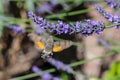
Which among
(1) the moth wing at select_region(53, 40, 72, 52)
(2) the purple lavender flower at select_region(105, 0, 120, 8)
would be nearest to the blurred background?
(1) the moth wing at select_region(53, 40, 72, 52)

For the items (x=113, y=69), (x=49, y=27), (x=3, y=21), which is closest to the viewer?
(x=49, y=27)

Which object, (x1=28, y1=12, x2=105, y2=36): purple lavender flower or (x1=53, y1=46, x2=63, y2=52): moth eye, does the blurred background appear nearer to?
(x1=53, y1=46, x2=63, y2=52): moth eye

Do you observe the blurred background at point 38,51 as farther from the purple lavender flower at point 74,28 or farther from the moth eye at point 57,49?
the purple lavender flower at point 74,28

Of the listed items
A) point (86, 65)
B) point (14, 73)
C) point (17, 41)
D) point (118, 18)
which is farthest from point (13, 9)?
point (118, 18)

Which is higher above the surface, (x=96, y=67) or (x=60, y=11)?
(x=60, y=11)

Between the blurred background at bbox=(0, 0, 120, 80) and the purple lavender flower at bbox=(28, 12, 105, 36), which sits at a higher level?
the purple lavender flower at bbox=(28, 12, 105, 36)

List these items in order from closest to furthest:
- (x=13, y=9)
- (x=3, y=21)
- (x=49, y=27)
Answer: (x=49, y=27), (x=3, y=21), (x=13, y=9)

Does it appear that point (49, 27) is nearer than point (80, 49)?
Yes

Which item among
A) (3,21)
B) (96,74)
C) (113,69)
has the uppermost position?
(3,21)

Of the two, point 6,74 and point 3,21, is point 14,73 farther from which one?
point 3,21

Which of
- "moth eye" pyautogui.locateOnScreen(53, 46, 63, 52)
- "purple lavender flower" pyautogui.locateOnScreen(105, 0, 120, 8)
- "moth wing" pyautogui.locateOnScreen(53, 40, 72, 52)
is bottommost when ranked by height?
"moth eye" pyautogui.locateOnScreen(53, 46, 63, 52)

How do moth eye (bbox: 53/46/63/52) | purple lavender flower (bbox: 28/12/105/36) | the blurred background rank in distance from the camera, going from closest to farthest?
purple lavender flower (bbox: 28/12/105/36) → moth eye (bbox: 53/46/63/52) → the blurred background
